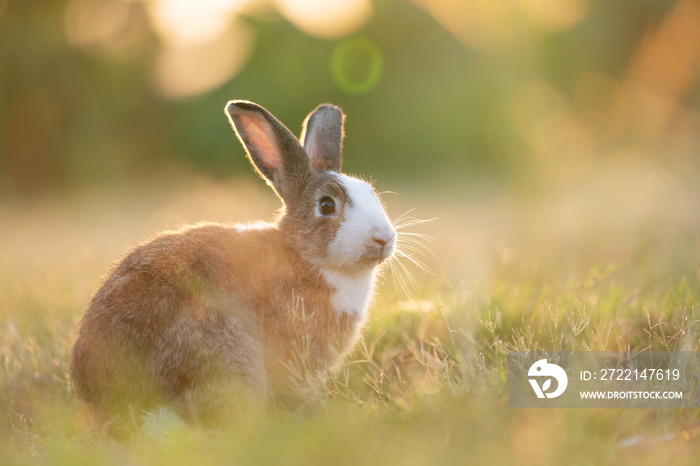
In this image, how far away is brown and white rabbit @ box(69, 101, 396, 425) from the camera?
3502mm

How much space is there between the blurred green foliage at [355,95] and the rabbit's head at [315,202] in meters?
6.14

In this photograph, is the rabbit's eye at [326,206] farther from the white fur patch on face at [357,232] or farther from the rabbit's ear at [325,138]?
the rabbit's ear at [325,138]

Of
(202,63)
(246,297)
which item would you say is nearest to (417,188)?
(202,63)

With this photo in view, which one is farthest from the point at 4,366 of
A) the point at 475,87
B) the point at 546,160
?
the point at 475,87

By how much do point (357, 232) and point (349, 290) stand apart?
455 mm

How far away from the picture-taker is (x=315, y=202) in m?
4.54

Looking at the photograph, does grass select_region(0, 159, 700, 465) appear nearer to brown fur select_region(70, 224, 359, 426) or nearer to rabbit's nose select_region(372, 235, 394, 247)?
brown fur select_region(70, 224, 359, 426)

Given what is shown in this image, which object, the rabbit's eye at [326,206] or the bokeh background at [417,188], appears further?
the rabbit's eye at [326,206]

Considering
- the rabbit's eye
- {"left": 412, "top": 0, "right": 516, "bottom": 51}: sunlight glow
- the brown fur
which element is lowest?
the brown fur

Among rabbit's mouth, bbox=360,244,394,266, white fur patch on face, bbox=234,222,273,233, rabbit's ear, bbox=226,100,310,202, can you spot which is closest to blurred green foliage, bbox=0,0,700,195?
white fur patch on face, bbox=234,222,273,233

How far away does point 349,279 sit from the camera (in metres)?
4.52

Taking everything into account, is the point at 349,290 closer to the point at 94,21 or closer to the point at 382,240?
the point at 382,240

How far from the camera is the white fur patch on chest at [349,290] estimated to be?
14.5 feet

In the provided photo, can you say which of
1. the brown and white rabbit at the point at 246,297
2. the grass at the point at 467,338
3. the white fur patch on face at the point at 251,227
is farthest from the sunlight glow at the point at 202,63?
the brown and white rabbit at the point at 246,297
